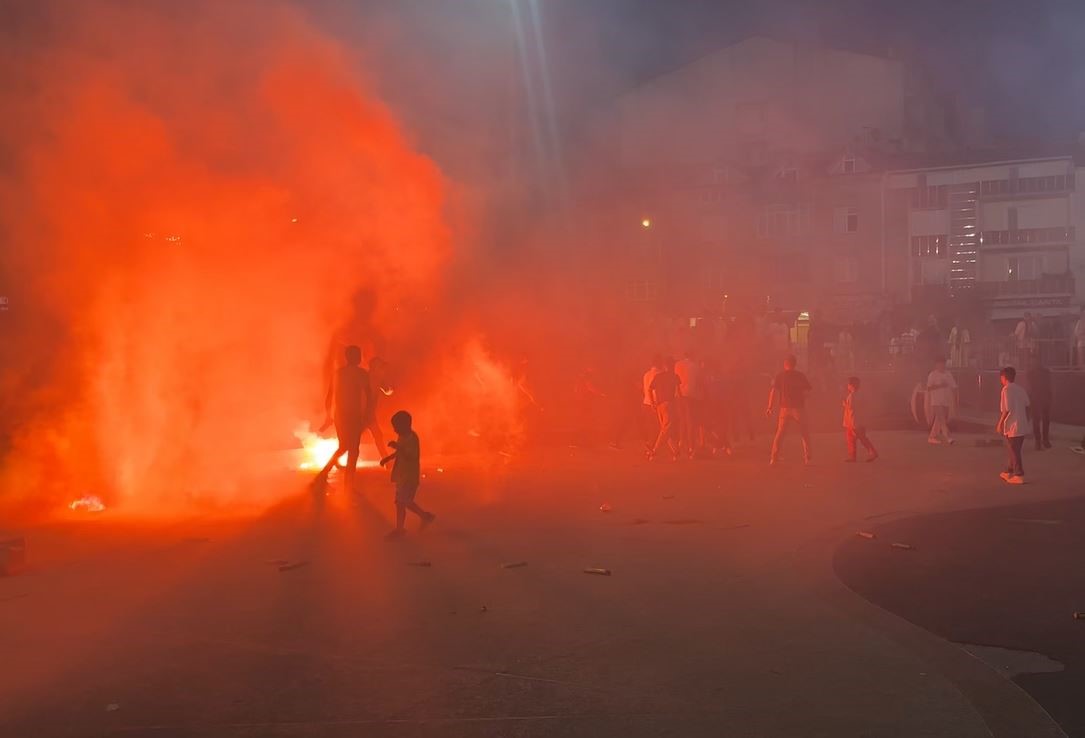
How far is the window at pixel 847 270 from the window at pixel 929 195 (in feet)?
12.7

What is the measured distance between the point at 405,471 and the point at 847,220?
33.9 metres

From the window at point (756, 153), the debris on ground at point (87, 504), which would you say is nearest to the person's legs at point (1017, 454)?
the debris on ground at point (87, 504)

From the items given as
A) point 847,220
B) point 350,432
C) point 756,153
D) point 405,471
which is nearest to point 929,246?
point 847,220

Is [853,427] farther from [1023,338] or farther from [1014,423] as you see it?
[1023,338]

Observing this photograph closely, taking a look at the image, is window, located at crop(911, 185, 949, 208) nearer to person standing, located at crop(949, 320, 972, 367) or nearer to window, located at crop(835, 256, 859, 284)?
window, located at crop(835, 256, 859, 284)

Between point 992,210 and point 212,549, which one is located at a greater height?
point 992,210

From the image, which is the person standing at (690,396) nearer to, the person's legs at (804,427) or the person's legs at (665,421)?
the person's legs at (665,421)

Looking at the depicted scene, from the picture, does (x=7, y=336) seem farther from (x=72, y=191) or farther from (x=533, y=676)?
(x=533, y=676)

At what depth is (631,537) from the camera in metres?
7.25

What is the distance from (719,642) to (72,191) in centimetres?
846

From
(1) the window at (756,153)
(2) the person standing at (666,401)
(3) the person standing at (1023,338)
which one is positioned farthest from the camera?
(1) the window at (756,153)

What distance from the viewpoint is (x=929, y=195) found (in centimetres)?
3888

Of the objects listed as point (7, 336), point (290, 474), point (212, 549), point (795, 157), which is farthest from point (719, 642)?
point (795, 157)

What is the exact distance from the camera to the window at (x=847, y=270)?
37.9 metres
